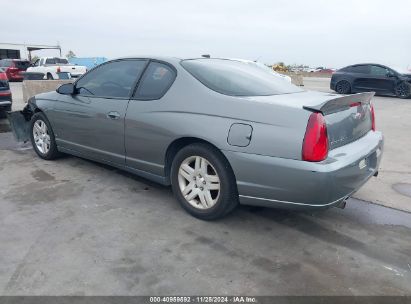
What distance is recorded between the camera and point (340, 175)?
2881mm

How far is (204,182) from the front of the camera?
11.2 ft

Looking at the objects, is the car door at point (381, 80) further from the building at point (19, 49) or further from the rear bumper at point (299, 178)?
the building at point (19, 49)

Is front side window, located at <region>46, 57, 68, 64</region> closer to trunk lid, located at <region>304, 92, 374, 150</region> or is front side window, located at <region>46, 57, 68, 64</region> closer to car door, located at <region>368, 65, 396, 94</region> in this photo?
car door, located at <region>368, 65, 396, 94</region>

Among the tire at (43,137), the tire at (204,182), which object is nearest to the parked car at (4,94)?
the tire at (43,137)

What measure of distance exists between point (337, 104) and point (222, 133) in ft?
3.10

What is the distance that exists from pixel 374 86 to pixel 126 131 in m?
14.2

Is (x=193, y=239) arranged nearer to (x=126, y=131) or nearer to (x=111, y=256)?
(x=111, y=256)

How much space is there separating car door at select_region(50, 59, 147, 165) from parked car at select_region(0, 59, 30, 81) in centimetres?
2310

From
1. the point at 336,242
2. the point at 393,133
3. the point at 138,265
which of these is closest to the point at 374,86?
the point at 393,133

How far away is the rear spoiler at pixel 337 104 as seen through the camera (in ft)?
9.45

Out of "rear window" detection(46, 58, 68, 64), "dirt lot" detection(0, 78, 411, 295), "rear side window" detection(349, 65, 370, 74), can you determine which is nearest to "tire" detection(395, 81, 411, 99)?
"rear side window" detection(349, 65, 370, 74)

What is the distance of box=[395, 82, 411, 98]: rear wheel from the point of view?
1473 centimetres

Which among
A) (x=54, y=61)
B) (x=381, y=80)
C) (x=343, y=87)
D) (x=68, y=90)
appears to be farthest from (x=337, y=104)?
(x=54, y=61)

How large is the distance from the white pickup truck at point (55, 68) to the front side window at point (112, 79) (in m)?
18.4
